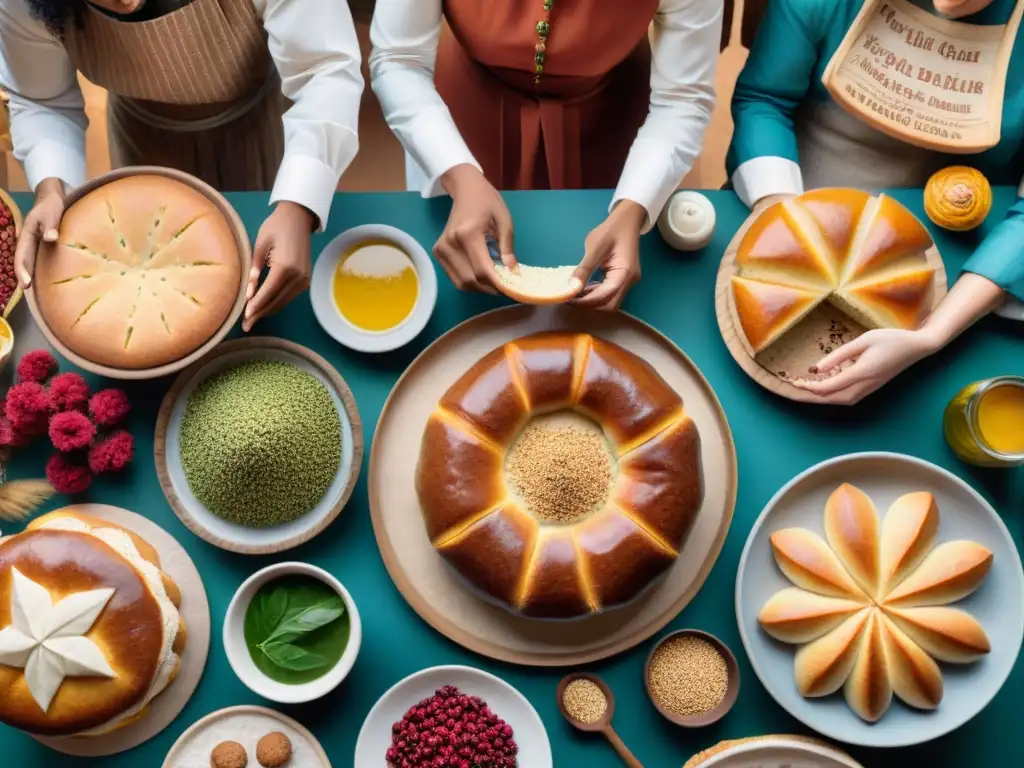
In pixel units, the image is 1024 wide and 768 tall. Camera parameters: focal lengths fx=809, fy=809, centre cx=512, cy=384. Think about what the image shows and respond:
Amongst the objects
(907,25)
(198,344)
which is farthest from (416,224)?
(907,25)

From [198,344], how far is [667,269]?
87 centimetres

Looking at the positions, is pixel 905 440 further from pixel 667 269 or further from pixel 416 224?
pixel 416 224

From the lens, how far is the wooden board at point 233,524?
4.66ft

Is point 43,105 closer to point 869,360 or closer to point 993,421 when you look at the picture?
point 869,360

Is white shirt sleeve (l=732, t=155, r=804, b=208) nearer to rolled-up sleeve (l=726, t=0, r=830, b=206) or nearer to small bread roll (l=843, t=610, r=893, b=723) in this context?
rolled-up sleeve (l=726, t=0, r=830, b=206)

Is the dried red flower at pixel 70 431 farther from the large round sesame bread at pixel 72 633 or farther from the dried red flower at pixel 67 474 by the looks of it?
the large round sesame bread at pixel 72 633

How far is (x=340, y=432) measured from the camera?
1.45 m

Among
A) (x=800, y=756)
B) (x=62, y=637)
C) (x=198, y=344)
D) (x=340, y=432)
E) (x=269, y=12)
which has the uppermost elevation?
(x=269, y=12)

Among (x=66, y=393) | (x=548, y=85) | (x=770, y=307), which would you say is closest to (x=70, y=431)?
(x=66, y=393)

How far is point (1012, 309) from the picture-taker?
1515 mm

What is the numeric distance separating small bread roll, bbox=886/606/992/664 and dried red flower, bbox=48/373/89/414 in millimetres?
1430

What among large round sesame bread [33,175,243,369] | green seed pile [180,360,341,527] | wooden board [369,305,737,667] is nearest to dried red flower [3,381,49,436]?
large round sesame bread [33,175,243,369]

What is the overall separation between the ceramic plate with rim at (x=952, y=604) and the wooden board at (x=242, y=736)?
0.76m

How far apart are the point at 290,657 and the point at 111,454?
469mm
